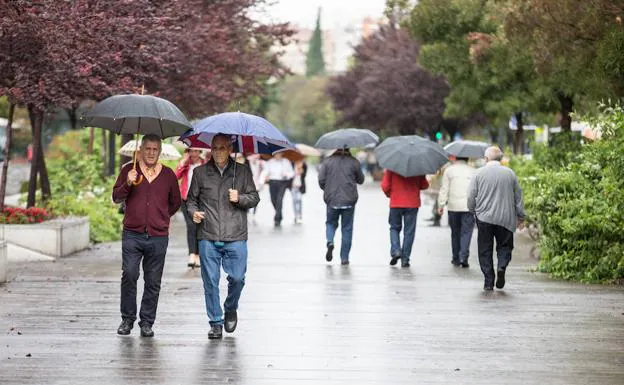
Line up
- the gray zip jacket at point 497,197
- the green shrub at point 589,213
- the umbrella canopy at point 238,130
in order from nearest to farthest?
the umbrella canopy at point 238,130, the gray zip jacket at point 497,197, the green shrub at point 589,213

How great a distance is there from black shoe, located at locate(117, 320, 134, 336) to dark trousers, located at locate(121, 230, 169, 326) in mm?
34

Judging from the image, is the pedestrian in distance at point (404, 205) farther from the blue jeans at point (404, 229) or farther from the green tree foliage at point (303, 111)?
the green tree foliage at point (303, 111)

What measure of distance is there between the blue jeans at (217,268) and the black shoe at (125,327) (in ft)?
2.17

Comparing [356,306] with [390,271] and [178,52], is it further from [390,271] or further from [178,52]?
[178,52]

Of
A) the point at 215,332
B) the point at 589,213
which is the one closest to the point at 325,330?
the point at 215,332

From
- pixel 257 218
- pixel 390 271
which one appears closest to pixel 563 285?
pixel 390 271

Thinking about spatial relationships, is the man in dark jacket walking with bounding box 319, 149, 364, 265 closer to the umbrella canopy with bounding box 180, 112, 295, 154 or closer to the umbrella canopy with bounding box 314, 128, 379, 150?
the umbrella canopy with bounding box 314, 128, 379, 150

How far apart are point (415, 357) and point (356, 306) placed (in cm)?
322

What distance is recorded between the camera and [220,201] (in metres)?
10.7

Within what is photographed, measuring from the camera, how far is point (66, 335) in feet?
35.4

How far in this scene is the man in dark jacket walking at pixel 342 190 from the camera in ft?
58.8

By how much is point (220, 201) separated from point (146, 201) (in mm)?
603

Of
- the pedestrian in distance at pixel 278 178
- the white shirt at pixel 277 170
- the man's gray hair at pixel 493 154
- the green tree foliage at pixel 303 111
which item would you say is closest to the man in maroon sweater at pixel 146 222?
the man's gray hair at pixel 493 154

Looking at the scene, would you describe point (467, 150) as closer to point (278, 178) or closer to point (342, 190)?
point (342, 190)
